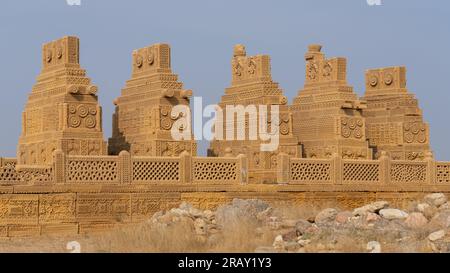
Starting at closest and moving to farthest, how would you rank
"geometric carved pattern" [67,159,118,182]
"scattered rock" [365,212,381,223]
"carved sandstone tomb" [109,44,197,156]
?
"scattered rock" [365,212,381,223] < "geometric carved pattern" [67,159,118,182] < "carved sandstone tomb" [109,44,197,156]

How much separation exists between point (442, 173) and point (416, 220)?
9.19 meters

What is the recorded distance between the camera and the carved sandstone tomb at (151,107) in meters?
29.7

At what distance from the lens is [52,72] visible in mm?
29438

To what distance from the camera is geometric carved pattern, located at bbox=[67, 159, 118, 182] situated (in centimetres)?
2512

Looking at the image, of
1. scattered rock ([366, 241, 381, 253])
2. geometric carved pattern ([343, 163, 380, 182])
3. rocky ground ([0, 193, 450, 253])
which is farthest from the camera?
geometric carved pattern ([343, 163, 380, 182])

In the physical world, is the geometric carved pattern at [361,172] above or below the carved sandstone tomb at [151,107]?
below

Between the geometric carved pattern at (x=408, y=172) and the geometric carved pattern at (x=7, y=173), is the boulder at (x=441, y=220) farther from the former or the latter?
the geometric carved pattern at (x=7, y=173)

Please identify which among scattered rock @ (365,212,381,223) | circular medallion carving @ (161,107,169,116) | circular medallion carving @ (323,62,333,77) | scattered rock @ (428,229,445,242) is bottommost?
scattered rock @ (428,229,445,242)

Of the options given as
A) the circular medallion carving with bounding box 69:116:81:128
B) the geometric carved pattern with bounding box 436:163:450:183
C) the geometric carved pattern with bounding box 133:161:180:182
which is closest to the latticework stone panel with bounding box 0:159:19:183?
the geometric carved pattern with bounding box 133:161:180:182

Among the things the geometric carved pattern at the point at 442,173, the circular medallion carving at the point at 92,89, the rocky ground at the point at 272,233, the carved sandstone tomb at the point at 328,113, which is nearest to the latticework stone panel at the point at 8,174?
the rocky ground at the point at 272,233

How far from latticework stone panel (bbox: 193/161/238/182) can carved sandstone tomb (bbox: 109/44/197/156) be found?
255 cm

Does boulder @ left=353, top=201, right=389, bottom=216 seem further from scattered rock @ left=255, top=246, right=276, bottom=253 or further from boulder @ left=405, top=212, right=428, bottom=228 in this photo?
scattered rock @ left=255, top=246, right=276, bottom=253

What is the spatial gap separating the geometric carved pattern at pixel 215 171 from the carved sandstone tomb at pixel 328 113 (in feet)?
20.6
